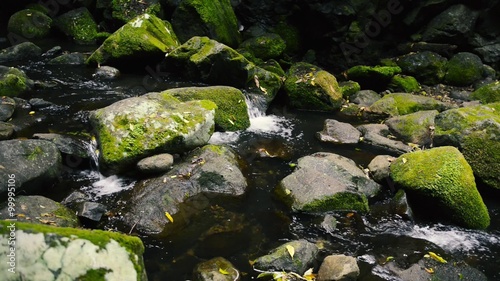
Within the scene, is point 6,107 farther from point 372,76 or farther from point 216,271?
point 372,76

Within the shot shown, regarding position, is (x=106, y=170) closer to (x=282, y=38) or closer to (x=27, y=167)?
(x=27, y=167)

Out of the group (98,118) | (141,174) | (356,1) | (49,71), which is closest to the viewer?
(141,174)

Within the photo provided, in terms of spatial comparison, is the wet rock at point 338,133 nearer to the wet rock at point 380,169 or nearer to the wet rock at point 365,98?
the wet rock at point 380,169

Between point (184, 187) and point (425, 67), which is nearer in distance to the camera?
point (184, 187)

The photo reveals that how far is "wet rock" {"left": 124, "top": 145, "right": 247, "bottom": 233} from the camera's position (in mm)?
5957

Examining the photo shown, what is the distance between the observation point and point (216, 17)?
1518 cm

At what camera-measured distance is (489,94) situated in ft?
43.6

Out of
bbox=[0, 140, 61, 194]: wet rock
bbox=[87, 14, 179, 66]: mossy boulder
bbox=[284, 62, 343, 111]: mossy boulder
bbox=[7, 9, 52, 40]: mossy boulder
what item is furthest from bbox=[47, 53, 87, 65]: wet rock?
bbox=[0, 140, 61, 194]: wet rock

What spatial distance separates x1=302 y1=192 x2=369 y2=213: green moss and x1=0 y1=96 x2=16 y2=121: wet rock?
655 cm

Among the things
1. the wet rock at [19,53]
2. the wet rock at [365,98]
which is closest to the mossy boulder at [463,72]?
the wet rock at [365,98]

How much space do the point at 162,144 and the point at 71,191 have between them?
65.6 inches

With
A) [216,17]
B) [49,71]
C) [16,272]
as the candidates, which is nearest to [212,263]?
[16,272]

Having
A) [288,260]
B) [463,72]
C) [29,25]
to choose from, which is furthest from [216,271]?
[29,25]

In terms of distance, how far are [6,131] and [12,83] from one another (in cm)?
297
